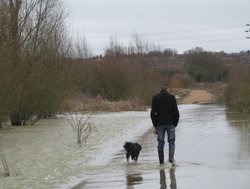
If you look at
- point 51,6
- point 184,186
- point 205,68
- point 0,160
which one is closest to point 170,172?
point 184,186

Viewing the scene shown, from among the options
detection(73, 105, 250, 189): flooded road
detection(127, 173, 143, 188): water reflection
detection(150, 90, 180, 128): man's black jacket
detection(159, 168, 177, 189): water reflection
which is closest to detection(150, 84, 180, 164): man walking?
detection(150, 90, 180, 128): man's black jacket

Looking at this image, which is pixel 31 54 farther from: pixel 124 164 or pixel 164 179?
pixel 164 179

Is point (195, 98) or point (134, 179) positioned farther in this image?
point (195, 98)

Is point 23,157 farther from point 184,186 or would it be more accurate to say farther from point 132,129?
point 132,129

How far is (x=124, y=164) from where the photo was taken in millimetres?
13438

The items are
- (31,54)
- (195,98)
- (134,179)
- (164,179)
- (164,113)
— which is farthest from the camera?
(195,98)

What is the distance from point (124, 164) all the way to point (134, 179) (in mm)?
2570

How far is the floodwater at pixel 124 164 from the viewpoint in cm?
1046

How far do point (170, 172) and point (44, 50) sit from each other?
688 inches

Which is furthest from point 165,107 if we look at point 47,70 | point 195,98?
point 195,98

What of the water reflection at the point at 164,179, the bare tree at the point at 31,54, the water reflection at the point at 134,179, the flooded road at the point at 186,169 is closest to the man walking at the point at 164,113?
the flooded road at the point at 186,169

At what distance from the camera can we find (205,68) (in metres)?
98.8

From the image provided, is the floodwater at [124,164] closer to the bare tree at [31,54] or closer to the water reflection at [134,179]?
the water reflection at [134,179]

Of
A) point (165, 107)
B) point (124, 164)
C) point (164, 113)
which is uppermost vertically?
point (165, 107)
